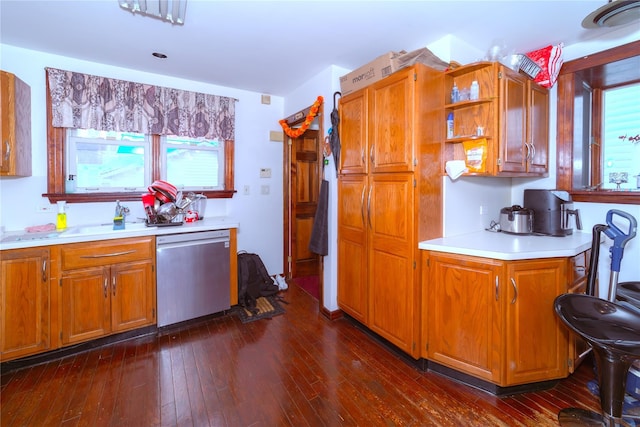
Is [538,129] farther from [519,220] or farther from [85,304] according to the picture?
[85,304]

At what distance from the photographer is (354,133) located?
8.51 feet

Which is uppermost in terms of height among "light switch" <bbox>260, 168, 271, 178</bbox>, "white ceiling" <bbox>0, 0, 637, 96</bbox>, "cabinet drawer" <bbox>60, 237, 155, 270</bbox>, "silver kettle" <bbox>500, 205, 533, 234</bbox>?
"white ceiling" <bbox>0, 0, 637, 96</bbox>

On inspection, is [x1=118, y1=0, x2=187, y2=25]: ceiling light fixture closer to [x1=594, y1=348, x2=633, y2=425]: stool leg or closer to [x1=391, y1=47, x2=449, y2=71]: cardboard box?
[x1=391, y1=47, x2=449, y2=71]: cardboard box

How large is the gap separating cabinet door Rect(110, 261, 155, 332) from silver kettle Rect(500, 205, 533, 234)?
121 inches

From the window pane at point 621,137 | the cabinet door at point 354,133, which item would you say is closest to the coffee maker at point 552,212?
the window pane at point 621,137

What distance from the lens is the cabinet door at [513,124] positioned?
199 cm

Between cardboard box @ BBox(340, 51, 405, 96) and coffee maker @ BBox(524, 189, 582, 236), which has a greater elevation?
cardboard box @ BBox(340, 51, 405, 96)

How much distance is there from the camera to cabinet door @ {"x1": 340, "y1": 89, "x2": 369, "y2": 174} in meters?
2.47

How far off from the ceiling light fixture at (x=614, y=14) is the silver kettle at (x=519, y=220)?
1.25m

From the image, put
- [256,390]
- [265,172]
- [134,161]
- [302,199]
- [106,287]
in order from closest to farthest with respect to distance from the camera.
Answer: [256,390] → [106,287] → [134,161] → [265,172] → [302,199]

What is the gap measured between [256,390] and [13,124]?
277 cm

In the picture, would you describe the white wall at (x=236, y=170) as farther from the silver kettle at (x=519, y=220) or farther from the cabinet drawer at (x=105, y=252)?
the silver kettle at (x=519, y=220)

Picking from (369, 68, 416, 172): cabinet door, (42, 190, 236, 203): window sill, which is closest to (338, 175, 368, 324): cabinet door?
(369, 68, 416, 172): cabinet door

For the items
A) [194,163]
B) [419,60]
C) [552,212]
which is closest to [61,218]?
[194,163]
